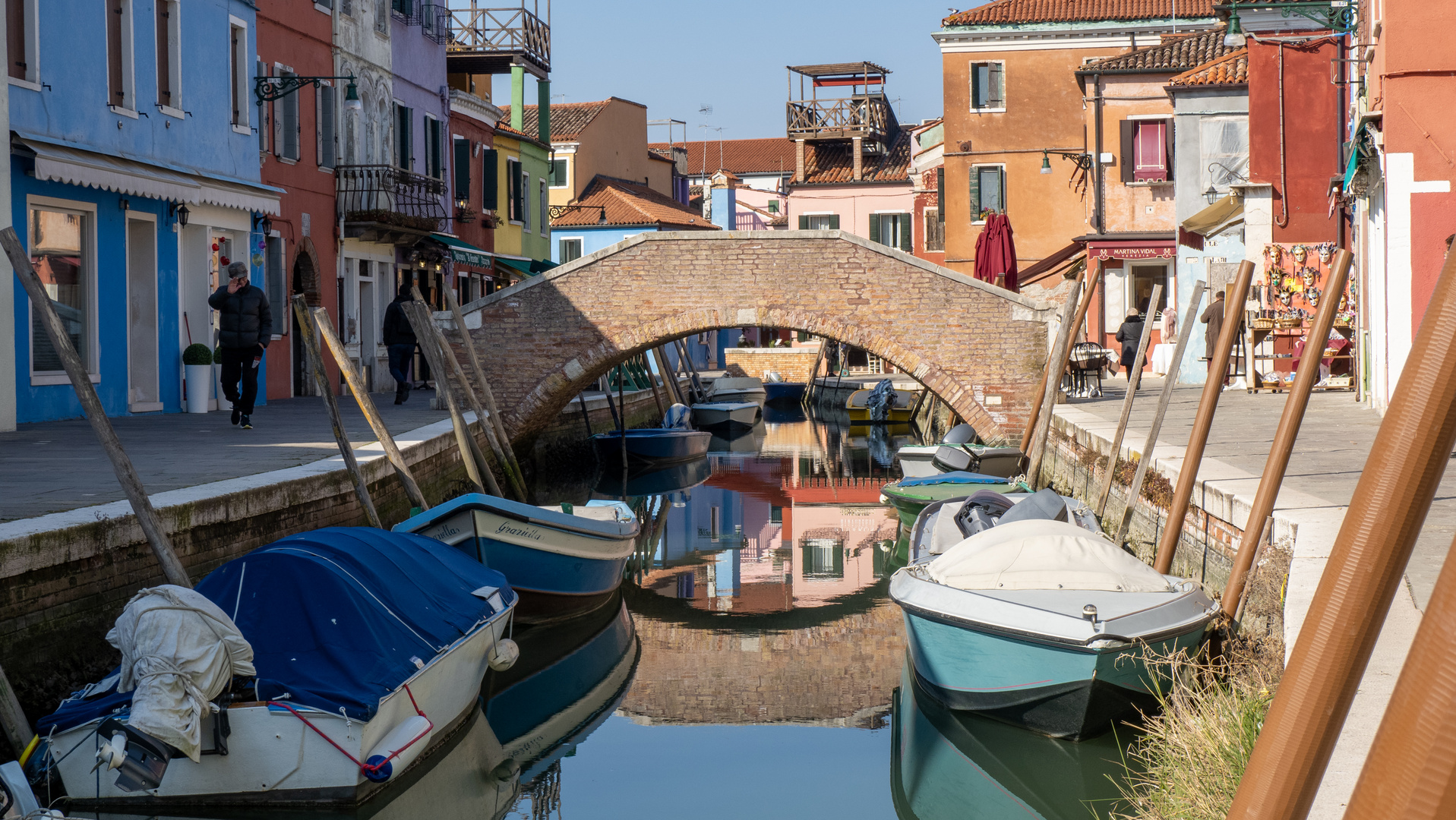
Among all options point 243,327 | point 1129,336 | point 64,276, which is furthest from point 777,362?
point 243,327

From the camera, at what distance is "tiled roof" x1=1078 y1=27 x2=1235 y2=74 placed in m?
26.3

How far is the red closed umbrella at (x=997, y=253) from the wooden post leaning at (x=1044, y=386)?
19.5 feet

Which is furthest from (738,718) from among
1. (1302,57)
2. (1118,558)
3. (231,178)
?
(1302,57)

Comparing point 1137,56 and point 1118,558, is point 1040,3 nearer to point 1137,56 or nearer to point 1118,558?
point 1137,56

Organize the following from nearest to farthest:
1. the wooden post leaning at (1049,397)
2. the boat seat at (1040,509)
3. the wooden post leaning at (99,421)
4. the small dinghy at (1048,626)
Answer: the wooden post leaning at (99,421), the small dinghy at (1048,626), the boat seat at (1040,509), the wooden post leaning at (1049,397)

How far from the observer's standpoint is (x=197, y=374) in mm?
15703

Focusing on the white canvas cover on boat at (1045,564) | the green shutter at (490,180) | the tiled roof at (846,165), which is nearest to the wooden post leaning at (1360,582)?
the white canvas cover on boat at (1045,564)

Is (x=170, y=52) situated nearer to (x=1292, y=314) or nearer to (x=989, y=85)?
(x=1292, y=314)

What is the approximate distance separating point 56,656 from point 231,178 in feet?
38.8

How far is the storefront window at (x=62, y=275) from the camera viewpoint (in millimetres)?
13281

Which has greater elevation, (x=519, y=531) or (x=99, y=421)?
(x=99, y=421)

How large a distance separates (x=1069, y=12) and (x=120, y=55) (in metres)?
22.2

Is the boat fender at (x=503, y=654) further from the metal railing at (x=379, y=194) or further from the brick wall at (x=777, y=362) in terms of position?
the brick wall at (x=777, y=362)

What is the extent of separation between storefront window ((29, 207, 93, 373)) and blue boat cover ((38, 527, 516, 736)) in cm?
742
